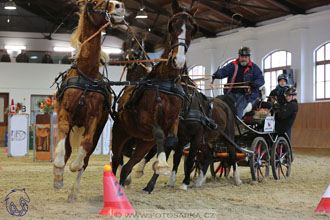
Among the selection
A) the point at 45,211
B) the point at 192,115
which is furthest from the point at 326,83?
the point at 45,211

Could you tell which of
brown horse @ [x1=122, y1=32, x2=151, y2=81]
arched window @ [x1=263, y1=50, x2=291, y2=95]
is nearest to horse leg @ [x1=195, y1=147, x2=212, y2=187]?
brown horse @ [x1=122, y1=32, x2=151, y2=81]

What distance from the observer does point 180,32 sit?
A: 5176 millimetres

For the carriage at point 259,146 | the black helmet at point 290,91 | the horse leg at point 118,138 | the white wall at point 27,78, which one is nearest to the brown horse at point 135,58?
the horse leg at point 118,138

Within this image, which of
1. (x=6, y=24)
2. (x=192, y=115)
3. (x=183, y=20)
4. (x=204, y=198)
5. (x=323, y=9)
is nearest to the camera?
(x=183, y=20)

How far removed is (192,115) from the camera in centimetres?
679

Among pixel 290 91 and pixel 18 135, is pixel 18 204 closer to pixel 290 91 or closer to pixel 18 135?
pixel 290 91

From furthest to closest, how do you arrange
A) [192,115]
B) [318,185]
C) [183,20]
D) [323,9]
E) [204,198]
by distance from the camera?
[323,9] < [318,185] < [192,115] < [204,198] < [183,20]

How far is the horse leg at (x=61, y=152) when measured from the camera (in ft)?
15.8

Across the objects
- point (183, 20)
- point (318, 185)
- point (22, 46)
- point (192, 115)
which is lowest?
point (318, 185)

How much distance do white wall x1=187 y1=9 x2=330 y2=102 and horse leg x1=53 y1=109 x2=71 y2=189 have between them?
1229cm

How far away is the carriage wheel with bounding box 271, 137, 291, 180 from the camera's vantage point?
27.4ft

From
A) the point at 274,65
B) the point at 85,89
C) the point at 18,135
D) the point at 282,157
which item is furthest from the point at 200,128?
the point at 274,65

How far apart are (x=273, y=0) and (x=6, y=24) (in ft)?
49.9

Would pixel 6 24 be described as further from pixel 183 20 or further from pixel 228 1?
pixel 183 20
